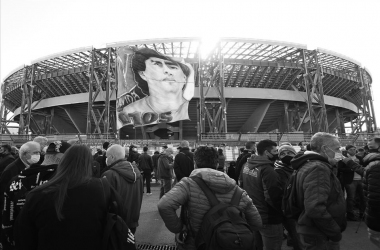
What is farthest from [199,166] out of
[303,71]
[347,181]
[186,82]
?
[303,71]

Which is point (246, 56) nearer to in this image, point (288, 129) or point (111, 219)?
point (288, 129)

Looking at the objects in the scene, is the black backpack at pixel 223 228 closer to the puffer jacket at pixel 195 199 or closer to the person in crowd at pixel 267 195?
the puffer jacket at pixel 195 199

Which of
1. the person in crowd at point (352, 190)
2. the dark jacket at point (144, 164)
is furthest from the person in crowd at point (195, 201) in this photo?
the dark jacket at point (144, 164)

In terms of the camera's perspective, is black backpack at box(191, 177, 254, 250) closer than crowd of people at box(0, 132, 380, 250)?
No

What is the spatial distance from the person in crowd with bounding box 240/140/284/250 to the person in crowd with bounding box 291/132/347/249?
0.45 meters

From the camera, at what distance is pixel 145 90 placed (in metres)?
18.2

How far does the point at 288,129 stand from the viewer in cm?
2538

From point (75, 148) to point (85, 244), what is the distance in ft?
2.20

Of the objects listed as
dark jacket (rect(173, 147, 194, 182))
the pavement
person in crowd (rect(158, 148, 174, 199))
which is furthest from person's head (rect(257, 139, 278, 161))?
person in crowd (rect(158, 148, 174, 199))

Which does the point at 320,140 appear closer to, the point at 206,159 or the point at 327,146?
the point at 327,146

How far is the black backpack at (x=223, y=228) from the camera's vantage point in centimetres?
167

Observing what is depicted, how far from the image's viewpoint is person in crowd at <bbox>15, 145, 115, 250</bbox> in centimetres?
153

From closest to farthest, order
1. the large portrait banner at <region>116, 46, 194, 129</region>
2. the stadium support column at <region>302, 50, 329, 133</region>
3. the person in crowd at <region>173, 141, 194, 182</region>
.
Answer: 1. the person in crowd at <region>173, 141, 194, 182</region>
2. the large portrait banner at <region>116, 46, 194, 129</region>
3. the stadium support column at <region>302, 50, 329, 133</region>

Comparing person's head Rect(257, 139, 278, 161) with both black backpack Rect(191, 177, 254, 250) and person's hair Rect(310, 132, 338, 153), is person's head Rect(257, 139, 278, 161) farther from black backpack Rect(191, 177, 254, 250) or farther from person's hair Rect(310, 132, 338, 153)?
black backpack Rect(191, 177, 254, 250)
